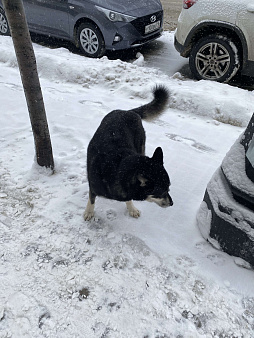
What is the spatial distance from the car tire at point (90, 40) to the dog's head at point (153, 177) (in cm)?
521

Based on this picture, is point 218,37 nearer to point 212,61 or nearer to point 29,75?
point 212,61

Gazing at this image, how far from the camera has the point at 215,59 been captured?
214 inches

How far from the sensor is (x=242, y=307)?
2.13 meters

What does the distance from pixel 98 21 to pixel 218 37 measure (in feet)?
8.86

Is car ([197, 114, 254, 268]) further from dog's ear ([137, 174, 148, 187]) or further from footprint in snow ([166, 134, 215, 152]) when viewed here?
footprint in snow ([166, 134, 215, 152])

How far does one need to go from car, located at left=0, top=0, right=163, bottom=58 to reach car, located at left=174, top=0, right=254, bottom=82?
1.24 m

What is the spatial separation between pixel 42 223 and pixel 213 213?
1.59 metres

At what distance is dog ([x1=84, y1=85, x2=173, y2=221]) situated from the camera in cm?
228

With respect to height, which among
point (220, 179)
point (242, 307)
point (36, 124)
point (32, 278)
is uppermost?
point (36, 124)

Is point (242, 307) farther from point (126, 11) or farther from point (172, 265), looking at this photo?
point (126, 11)

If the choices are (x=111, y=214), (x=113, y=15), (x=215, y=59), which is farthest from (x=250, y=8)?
(x=111, y=214)

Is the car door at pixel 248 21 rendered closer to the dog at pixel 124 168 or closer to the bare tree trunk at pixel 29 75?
the dog at pixel 124 168

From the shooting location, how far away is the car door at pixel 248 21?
4863mm

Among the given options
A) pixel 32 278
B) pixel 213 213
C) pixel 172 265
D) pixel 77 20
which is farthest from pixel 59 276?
pixel 77 20
